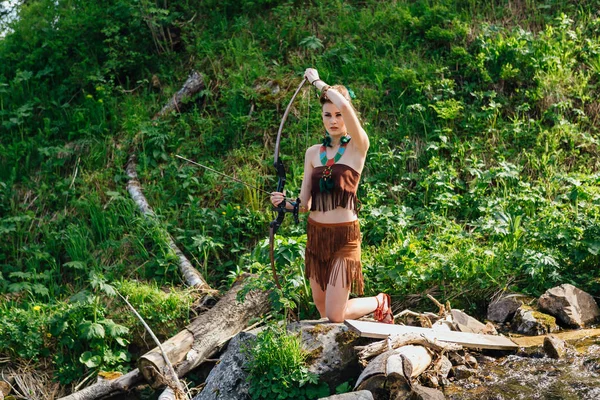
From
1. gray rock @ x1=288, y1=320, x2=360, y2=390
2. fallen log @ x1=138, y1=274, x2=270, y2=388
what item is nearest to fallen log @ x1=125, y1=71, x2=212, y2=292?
fallen log @ x1=138, y1=274, x2=270, y2=388

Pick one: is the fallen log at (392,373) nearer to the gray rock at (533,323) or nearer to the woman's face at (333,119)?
the gray rock at (533,323)

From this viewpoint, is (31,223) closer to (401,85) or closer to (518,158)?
(401,85)

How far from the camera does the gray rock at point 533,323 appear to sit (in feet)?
21.0

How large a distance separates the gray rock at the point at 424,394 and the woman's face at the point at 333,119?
6.33 ft

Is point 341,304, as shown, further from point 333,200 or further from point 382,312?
point 333,200

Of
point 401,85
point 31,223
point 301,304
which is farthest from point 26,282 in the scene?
point 401,85

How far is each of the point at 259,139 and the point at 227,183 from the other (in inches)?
34.8

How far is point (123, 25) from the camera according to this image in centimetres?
1112

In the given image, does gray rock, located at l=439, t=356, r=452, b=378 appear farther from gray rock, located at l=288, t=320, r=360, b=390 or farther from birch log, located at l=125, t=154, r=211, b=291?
birch log, located at l=125, t=154, r=211, b=291

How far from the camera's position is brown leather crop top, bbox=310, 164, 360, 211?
19.3ft

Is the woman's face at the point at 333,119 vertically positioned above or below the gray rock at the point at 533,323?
above

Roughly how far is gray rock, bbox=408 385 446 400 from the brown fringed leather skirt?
1.03m

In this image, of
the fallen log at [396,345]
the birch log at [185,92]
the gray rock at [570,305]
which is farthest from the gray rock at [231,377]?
the birch log at [185,92]

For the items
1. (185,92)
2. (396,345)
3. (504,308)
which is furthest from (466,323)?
(185,92)
